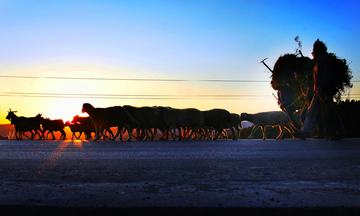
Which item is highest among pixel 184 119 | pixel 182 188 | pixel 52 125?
pixel 184 119

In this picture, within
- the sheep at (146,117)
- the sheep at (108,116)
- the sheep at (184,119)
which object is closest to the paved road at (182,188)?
the sheep at (108,116)

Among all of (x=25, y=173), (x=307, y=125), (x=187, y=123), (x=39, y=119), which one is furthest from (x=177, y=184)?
(x=39, y=119)

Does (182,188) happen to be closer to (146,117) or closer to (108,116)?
(108,116)

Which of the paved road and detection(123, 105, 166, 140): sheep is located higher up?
detection(123, 105, 166, 140): sheep

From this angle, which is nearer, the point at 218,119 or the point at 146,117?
the point at 146,117

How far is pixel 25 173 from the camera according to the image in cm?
345

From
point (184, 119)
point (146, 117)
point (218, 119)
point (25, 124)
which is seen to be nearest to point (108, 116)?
point (146, 117)

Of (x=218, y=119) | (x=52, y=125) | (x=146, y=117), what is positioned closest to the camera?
(x=146, y=117)

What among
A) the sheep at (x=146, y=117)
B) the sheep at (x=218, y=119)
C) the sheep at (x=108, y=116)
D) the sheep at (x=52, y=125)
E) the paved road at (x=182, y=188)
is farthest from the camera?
the sheep at (x=52, y=125)

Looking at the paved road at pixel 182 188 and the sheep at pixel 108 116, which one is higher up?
the sheep at pixel 108 116

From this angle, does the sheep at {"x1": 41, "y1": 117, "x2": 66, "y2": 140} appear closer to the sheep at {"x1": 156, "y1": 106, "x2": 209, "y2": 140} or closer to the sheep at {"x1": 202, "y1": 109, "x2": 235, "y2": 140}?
the sheep at {"x1": 156, "y1": 106, "x2": 209, "y2": 140}

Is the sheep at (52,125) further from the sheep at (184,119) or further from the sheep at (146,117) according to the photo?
the sheep at (184,119)

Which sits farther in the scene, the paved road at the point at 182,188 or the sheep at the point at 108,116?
the sheep at the point at 108,116

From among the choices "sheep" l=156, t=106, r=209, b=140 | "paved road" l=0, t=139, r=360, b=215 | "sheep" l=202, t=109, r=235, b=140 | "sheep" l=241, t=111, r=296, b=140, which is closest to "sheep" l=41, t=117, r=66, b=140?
"sheep" l=156, t=106, r=209, b=140
